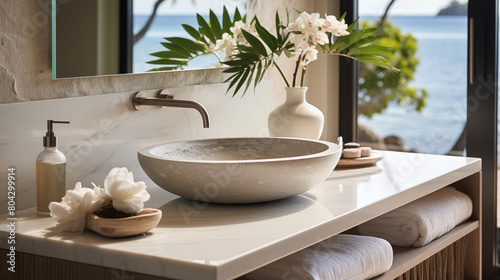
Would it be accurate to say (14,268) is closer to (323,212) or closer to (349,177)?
(323,212)

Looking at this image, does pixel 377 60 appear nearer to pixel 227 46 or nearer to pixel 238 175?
pixel 227 46

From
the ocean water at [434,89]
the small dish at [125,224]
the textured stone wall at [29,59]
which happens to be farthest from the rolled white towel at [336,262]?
the ocean water at [434,89]

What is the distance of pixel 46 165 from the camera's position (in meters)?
1.63

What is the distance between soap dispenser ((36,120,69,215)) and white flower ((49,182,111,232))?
0.49 ft

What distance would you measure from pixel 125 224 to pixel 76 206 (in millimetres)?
131

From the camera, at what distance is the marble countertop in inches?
53.4

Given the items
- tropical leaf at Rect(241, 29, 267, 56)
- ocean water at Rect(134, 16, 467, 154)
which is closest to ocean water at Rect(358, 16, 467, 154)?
ocean water at Rect(134, 16, 467, 154)

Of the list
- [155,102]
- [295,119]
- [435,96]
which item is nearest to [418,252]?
[295,119]

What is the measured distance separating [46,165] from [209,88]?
832 millimetres

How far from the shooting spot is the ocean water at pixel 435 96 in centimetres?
900

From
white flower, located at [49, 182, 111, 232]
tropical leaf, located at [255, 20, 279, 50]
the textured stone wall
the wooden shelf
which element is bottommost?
the wooden shelf

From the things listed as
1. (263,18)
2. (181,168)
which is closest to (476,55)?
(263,18)

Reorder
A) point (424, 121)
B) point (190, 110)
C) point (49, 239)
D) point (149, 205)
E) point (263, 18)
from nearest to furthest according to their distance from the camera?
point (49, 239) < point (149, 205) < point (190, 110) < point (263, 18) < point (424, 121)

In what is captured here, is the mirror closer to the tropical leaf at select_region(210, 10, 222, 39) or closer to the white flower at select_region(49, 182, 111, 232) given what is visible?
the tropical leaf at select_region(210, 10, 222, 39)
